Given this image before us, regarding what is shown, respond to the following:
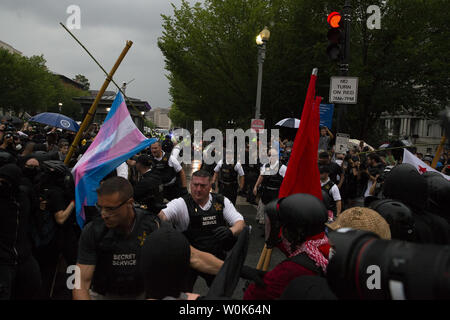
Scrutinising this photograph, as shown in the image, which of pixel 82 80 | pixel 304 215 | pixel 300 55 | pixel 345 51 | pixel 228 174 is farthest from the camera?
pixel 82 80

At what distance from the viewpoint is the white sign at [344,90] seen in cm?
689

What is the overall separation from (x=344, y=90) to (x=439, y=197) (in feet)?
13.6

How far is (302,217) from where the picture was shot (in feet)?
6.27

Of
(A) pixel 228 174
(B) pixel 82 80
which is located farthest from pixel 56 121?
(B) pixel 82 80

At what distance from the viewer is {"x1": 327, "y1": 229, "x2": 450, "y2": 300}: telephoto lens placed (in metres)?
0.91

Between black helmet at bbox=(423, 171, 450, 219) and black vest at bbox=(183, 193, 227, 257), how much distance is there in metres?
2.07

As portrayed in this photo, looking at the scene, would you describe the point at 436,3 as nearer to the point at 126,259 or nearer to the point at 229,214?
the point at 229,214

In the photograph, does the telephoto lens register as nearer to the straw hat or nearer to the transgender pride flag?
the straw hat

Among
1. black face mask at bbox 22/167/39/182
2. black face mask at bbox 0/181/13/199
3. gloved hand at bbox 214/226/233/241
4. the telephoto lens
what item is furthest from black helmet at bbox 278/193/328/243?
black face mask at bbox 22/167/39/182

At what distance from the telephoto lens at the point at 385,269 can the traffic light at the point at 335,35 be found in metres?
5.95

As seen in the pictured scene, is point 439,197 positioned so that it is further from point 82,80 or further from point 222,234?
point 82,80

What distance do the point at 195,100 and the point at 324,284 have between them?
26.6 meters
